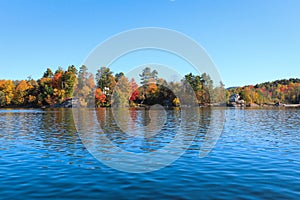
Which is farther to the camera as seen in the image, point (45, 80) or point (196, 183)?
point (45, 80)

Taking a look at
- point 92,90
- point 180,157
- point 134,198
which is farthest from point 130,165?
point 92,90

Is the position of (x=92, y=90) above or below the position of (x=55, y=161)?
above

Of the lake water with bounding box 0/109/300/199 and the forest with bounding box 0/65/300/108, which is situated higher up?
the forest with bounding box 0/65/300/108

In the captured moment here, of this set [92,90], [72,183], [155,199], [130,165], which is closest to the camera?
[155,199]

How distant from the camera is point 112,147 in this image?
2478 cm

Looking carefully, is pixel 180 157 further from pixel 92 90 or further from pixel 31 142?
pixel 92 90

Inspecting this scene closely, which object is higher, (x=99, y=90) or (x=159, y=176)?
(x=99, y=90)

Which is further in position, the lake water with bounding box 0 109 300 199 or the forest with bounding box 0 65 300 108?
the forest with bounding box 0 65 300 108

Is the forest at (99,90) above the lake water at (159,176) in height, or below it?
above

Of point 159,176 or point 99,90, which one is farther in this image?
point 99,90

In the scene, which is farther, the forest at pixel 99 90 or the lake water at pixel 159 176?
the forest at pixel 99 90

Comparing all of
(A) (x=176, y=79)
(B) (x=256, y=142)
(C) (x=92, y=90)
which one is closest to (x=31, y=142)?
(B) (x=256, y=142)

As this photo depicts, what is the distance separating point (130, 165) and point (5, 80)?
166644mm

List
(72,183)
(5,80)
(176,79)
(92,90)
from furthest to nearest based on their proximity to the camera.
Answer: (5,80), (176,79), (92,90), (72,183)
